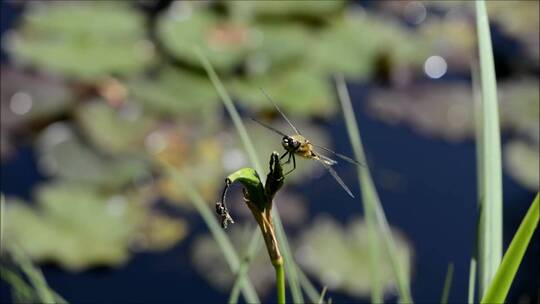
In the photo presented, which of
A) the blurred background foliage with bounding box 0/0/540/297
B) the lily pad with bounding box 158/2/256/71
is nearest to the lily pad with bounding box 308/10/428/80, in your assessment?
the blurred background foliage with bounding box 0/0/540/297

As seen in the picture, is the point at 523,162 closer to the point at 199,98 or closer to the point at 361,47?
the point at 361,47

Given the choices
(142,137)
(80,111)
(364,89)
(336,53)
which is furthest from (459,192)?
(80,111)

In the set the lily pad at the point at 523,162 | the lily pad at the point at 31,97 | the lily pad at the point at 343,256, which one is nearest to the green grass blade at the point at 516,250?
the lily pad at the point at 343,256

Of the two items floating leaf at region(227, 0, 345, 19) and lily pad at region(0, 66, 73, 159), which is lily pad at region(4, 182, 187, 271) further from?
floating leaf at region(227, 0, 345, 19)

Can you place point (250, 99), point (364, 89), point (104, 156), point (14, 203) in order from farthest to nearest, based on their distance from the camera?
point (364, 89), point (250, 99), point (104, 156), point (14, 203)

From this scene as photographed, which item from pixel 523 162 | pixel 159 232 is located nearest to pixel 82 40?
pixel 159 232

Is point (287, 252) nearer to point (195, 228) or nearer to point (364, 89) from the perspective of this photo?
point (195, 228)

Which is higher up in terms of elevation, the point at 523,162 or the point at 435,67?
the point at 435,67
